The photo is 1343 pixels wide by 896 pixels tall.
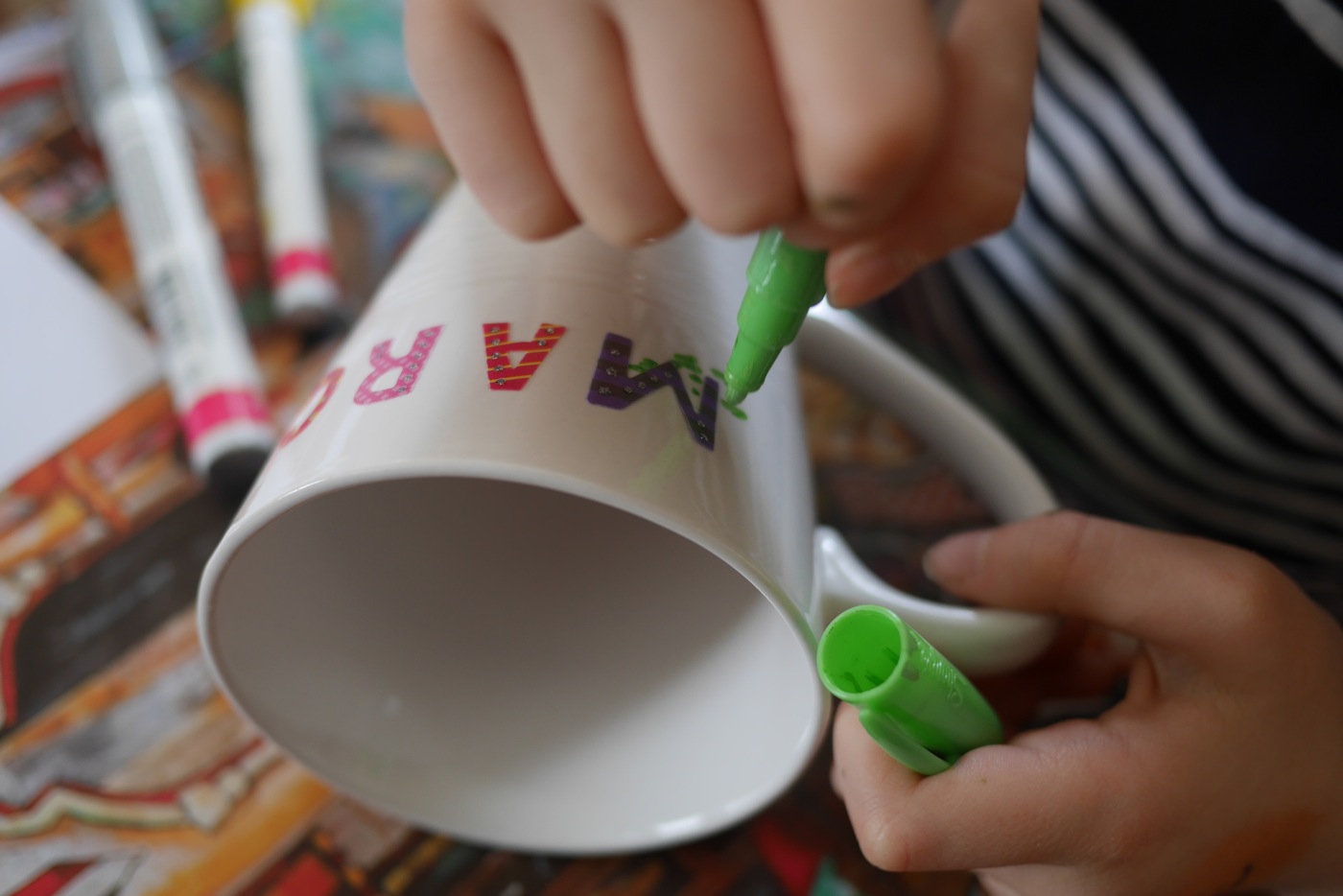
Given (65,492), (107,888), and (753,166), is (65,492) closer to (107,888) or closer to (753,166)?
(107,888)

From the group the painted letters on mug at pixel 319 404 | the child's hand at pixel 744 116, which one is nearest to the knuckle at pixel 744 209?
the child's hand at pixel 744 116

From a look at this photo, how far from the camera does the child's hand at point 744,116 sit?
0.54ft

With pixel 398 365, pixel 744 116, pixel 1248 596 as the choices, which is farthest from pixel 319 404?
pixel 1248 596

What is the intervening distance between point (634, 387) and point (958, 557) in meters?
0.13

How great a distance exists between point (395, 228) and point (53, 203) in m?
0.15

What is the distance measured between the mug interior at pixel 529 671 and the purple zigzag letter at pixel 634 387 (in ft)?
0.27

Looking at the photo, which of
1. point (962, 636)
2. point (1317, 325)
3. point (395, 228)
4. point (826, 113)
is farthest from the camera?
point (395, 228)

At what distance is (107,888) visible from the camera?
0.31 metres

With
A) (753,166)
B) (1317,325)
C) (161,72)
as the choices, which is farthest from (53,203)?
(1317,325)

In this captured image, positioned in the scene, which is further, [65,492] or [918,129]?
[65,492]

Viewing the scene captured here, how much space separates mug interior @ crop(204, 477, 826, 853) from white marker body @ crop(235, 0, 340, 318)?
170mm

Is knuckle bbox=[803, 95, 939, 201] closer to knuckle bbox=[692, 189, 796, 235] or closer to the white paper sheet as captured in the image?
knuckle bbox=[692, 189, 796, 235]

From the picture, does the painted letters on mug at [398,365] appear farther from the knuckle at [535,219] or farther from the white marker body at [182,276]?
the white marker body at [182,276]

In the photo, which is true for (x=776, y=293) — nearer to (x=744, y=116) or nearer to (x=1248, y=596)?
(x=744, y=116)
